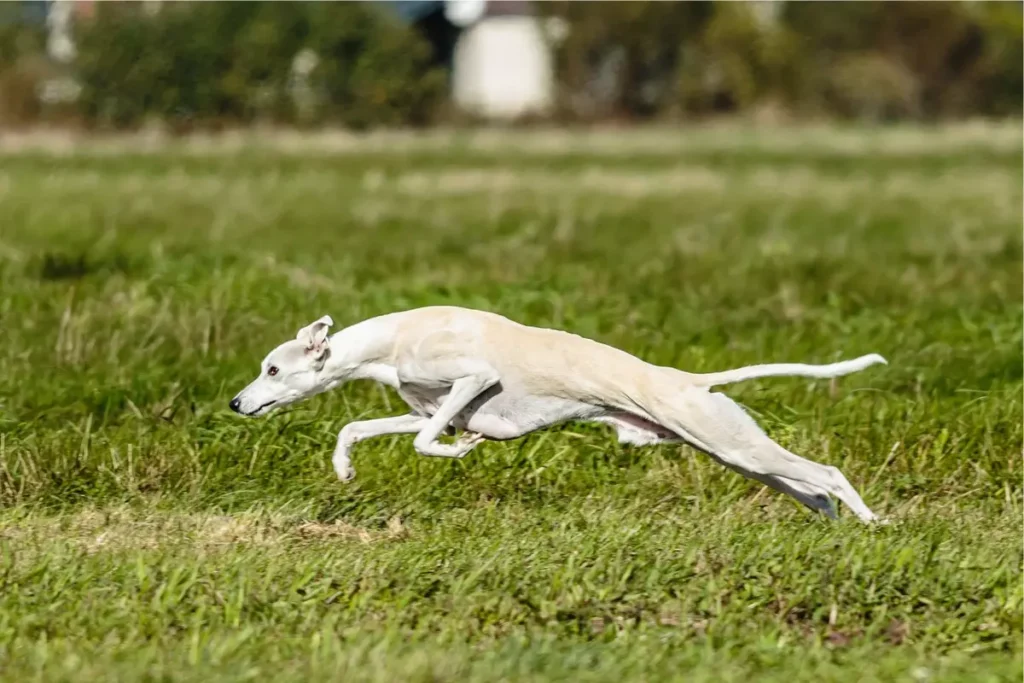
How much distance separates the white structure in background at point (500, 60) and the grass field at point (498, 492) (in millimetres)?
24740

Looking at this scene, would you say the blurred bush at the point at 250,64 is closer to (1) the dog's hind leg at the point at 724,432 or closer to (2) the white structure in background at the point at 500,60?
(2) the white structure in background at the point at 500,60

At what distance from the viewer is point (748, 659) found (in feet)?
16.1

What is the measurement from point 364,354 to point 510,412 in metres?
0.61

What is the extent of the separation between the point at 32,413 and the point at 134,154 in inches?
831

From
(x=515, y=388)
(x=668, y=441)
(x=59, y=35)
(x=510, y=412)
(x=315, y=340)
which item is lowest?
(x=59, y=35)

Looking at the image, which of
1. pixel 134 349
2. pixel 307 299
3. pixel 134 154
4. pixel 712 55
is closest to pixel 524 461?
pixel 134 349

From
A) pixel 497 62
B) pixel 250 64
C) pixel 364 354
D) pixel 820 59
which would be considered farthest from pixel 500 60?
pixel 364 354

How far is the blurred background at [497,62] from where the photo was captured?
3195cm

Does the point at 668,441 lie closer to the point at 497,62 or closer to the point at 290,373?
the point at 290,373

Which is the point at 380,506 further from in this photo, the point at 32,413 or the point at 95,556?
the point at 32,413

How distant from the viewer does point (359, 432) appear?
6.30 meters

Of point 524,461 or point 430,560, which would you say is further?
point 524,461

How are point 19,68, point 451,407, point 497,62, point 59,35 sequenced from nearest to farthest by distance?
point 451,407
point 19,68
point 59,35
point 497,62

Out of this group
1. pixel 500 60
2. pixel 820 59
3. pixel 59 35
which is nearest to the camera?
pixel 59 35
